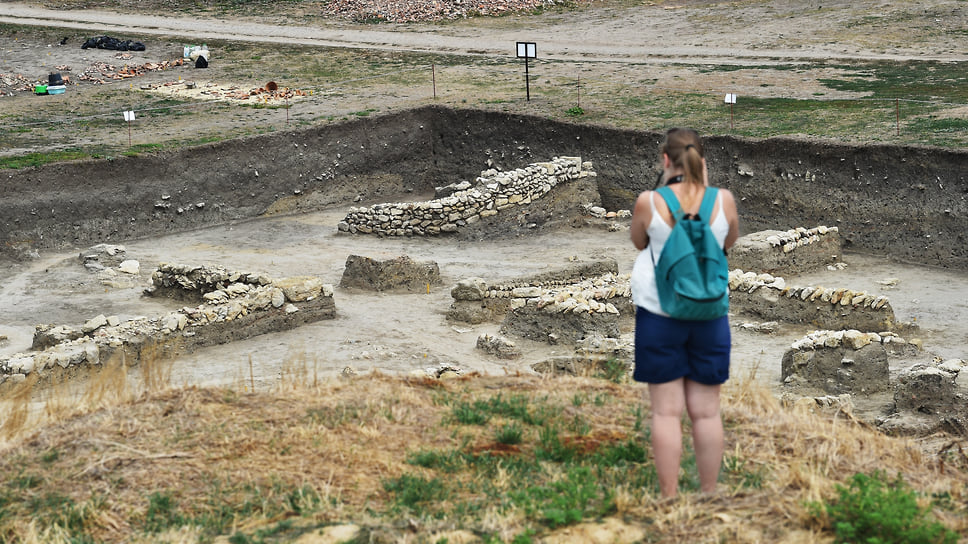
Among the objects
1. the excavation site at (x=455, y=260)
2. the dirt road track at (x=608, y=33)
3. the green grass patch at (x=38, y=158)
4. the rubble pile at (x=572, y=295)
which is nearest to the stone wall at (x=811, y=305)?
the excavation site at (x=455, y=260)

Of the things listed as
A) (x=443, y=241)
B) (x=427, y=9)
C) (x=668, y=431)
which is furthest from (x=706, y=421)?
(x=427, y=9)

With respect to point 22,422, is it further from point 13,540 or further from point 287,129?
point 287,129

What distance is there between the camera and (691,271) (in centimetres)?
523

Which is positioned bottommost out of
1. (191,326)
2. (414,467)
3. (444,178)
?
(444,178)

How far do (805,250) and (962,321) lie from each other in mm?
3324

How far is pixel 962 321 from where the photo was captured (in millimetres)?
15102

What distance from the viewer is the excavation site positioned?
42.7 ft

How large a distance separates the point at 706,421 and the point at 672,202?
100cm

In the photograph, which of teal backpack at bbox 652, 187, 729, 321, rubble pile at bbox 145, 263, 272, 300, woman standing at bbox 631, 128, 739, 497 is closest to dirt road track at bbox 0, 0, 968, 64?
rubble pile at bbox 145, 263, 272, 300

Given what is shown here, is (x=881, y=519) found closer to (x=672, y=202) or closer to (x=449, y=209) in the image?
(x=672, y=202)

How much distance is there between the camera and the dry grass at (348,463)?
5285 millimetres

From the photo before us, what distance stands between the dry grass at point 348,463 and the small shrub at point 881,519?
0.12m

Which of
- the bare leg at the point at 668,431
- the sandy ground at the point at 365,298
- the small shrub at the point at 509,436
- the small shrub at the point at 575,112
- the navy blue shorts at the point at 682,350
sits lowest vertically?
the sandy ground at the point at 365,298

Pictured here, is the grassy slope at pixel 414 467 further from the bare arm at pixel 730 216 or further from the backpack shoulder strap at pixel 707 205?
the backpack shoulder strap at pixel 707 205
